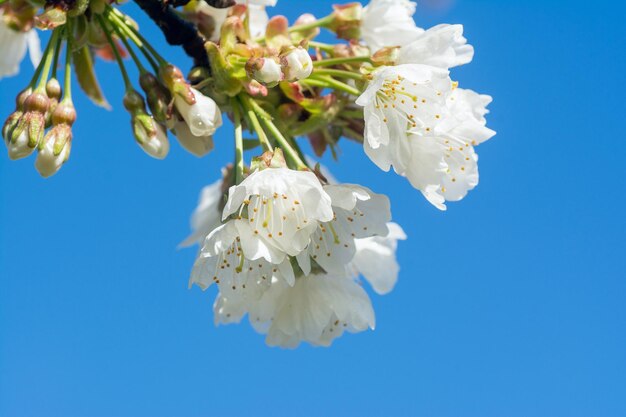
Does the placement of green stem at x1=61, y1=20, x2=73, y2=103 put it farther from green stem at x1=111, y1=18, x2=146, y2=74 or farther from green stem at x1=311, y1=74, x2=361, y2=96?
green stem at x1=311, y1=74, x2=361, y2=96

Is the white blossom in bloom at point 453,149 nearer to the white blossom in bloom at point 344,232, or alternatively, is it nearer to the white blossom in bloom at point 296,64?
the white blossom in bloom at point 344,232

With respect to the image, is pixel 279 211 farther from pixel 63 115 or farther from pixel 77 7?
pixel 77 7

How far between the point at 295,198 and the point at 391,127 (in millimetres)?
387

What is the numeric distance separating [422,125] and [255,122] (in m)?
0.51

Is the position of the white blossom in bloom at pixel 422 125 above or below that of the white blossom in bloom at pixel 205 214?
below

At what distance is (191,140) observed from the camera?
8.49 ft

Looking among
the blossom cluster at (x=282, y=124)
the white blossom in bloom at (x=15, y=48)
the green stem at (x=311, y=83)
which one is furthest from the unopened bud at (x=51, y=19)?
the green stem at (x=311, y=83)

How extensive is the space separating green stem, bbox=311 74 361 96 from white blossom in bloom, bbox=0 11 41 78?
3.62 ft

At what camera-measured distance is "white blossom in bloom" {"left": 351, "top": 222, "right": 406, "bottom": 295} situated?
3.11 metres

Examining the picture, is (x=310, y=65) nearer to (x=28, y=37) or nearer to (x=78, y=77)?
(x=78, y=77)

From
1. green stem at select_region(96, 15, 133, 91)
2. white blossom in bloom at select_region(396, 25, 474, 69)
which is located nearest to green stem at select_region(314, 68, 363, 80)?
white blossom in bloom at select_region(396, 25, 474, 69)

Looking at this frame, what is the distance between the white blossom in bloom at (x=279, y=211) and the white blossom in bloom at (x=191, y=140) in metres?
0.34

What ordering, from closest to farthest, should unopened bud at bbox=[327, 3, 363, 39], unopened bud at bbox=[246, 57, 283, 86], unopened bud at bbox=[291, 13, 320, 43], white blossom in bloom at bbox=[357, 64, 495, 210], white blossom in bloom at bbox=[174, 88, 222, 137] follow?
unopened bud at bbox=[246, 57, 283, 86], white blossom in bloom at bbox=[357, 64, 495, 210], white blossom in bloom at bbox=[174, 88, 222, 137], unopened bud at bbox=[291, 13, 320, 43], unopened bud at bbox=[327, 3, 363, 39]

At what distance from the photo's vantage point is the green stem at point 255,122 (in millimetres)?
2434
